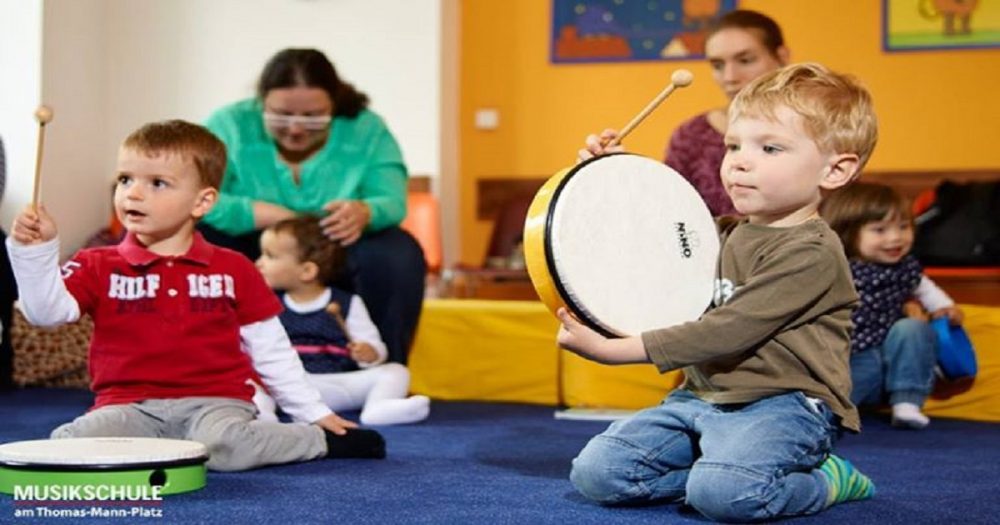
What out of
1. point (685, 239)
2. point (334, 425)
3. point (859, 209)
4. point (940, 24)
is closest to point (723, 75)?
point (859, 209)

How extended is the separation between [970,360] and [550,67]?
132 inches

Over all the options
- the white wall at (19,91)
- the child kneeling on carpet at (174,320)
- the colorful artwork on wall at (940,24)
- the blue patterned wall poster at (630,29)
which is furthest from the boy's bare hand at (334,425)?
the colorful artwork on wall at (940,24)

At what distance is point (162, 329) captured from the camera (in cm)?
215

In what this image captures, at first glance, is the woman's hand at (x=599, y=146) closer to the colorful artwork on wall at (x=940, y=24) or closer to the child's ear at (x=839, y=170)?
the child's ear at (x=839, y=170)

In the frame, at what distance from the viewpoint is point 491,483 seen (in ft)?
6.61

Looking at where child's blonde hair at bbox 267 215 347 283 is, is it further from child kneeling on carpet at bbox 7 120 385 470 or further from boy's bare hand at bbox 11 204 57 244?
boy's bare hand at bbox 11 204 57 244

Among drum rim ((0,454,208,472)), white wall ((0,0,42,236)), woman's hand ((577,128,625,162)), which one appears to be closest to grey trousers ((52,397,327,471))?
drum rim ((0,454,208,472))

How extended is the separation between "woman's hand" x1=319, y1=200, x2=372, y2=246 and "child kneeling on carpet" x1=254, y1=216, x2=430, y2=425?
0.02 metres

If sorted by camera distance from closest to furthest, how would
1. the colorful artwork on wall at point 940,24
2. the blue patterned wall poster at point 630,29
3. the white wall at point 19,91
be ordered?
1. the white wall at point 19,91
2. the colorful artwork on wall at point 940,24
3. the blue patterned wall poster at point 630,29

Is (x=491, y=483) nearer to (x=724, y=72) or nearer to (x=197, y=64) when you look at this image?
(x=724, y=72)

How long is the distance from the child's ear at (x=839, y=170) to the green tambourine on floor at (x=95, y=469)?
3.14ft

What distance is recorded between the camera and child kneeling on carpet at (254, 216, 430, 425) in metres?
3.09

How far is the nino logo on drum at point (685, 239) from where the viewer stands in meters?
1.93

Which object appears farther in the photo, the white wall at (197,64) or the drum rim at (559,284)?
the white wall at (197,64)
